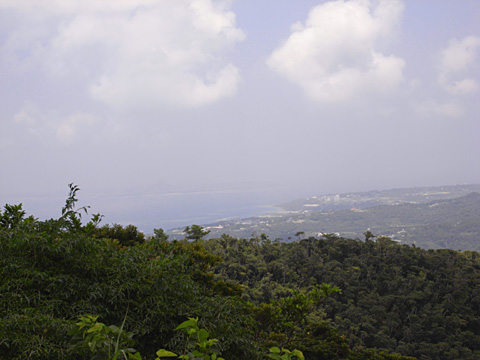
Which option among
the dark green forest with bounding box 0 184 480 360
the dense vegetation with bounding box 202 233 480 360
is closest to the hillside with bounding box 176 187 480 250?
the dense vegetation with bounding box 202 233 480 360

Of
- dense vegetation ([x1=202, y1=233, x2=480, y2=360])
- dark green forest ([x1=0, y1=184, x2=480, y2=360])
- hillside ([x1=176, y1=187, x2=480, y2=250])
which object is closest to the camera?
dark green forest ([x1=0, y1=184, x2=480, y2=360])

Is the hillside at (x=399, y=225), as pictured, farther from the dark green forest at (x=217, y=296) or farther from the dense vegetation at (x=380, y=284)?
the dark green forest at (x=217, y=296)

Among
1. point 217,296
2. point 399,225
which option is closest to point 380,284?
point 217,296

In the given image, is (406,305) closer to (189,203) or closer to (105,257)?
(105,257)

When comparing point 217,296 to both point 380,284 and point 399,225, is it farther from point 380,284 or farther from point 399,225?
point 399,225

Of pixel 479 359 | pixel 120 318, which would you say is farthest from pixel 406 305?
pixel 120 318

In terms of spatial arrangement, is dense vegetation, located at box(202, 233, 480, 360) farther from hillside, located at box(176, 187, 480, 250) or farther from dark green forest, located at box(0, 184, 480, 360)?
hillside, located at box(176, 187, 480, 250)

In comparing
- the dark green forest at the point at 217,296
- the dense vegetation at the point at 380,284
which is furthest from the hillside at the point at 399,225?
the dark green forest at the point at 217,296

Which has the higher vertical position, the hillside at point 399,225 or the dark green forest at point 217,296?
the dark green forest at point 217,296
